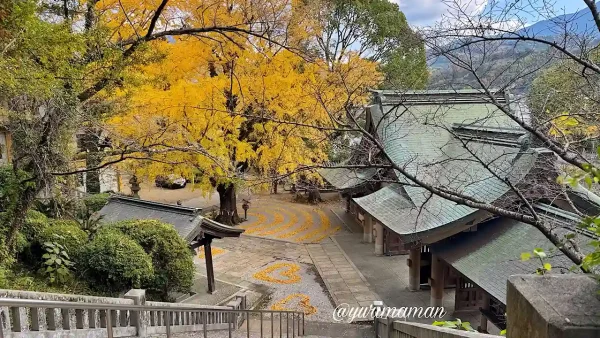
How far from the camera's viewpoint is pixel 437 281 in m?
12.1

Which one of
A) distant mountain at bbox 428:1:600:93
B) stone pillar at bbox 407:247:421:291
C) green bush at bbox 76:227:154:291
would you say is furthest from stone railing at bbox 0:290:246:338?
stone pillar at bbox 407:247:421:291

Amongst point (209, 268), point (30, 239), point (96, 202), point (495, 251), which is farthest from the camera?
point (96, 202)

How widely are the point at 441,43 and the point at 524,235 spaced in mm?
6704

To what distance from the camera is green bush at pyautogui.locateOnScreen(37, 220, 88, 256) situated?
825 centimetres

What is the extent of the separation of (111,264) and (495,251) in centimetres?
887

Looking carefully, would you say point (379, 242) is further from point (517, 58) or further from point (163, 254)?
point (517, 58)

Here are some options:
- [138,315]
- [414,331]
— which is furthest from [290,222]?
[138,315]

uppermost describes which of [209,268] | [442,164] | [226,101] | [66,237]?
[226,101]

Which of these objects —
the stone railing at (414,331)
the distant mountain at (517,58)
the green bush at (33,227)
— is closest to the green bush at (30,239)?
the green bush at (33,227)

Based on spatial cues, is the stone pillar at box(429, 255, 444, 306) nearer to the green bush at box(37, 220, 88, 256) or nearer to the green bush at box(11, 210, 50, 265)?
the green bush at box(37, 220, 88, 256)

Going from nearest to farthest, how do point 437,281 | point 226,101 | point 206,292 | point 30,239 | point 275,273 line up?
point 30,239 → point 437,281 → point 206,292 → point 226,101 → point 275,273

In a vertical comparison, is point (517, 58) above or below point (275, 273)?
above

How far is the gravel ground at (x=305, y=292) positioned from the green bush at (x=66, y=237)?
6448 mm

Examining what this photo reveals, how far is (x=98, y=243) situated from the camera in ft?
27.4
